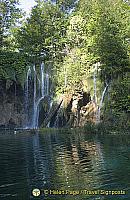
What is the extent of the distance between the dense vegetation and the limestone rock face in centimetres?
126

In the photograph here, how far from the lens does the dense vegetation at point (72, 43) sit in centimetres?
3191

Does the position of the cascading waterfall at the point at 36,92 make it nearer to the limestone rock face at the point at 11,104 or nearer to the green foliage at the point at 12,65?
the limestone rock face at the point at 11,104

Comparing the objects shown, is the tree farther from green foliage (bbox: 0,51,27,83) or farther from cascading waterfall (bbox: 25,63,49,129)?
cascading waterfall (bbox: 25,63,49,129)

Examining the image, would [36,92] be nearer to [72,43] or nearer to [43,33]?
[72,43]

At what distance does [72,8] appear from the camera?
2009 inches

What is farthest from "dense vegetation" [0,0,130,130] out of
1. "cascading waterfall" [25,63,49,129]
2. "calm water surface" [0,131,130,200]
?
"calm water surface" [0,131,130,200]

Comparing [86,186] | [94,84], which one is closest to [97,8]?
[94,84]

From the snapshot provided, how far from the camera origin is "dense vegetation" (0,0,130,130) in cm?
3191

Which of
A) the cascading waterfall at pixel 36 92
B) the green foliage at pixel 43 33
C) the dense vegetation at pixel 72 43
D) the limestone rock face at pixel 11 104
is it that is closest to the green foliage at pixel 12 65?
the dense vegetation at pixel 72 43

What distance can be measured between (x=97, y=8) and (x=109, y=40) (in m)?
7.36

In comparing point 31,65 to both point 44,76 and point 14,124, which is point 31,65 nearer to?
point 44,76

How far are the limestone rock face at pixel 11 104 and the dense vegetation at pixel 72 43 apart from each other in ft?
4.14

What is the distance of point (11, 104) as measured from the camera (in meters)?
38.4

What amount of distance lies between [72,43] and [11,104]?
1086 cm
